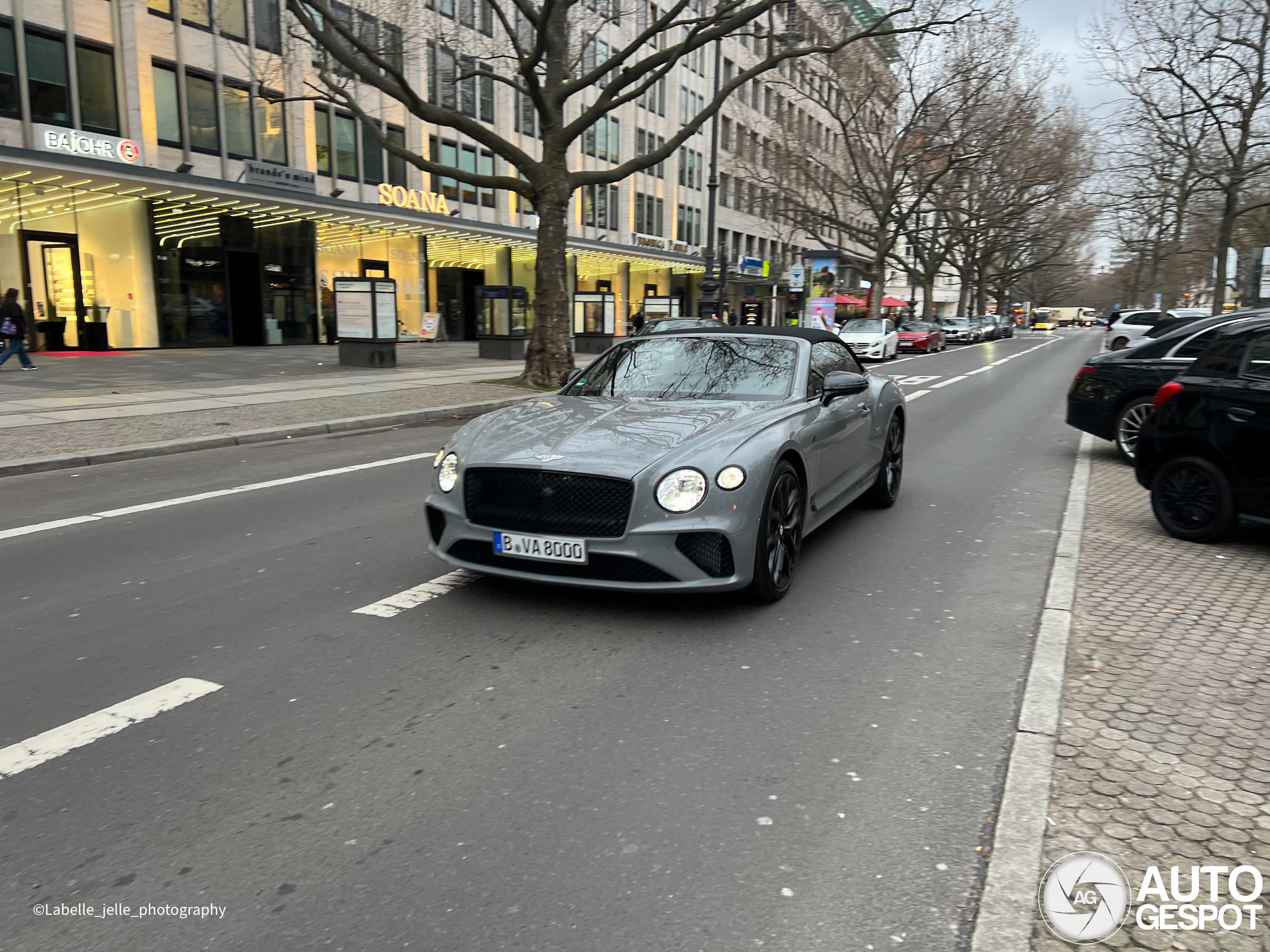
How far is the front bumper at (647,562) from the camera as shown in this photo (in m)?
4.53

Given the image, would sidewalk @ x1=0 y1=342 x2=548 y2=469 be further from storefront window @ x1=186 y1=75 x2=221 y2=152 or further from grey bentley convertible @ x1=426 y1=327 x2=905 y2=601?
grey bentley convertible @ x1=426 y1=327 x2=905 y2=601

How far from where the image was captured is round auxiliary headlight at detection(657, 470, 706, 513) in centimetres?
455

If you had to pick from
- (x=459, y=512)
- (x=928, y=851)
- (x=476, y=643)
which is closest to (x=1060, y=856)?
(x=928, y=851)

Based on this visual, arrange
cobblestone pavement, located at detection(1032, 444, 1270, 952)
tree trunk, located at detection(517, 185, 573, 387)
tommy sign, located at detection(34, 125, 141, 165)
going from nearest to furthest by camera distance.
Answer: cobblestone pavement, located at detection(1032, 444, 1270, 952)
tree trunk, located at detection(517, 185, 573, 387)
tommy sign, located at detection(34, 125, 141, 165)

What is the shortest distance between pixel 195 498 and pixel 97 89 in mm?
21796

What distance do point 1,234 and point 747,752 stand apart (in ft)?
84.8

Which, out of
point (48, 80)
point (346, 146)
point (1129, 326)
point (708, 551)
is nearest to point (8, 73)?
point (48, 80)

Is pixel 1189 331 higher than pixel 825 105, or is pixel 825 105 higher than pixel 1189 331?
pixel 825 105

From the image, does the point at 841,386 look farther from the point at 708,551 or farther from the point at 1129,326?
the point at 1129,326

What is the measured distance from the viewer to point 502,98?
38.9m

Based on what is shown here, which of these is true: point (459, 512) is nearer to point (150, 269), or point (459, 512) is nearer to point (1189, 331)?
point (1189, 331)

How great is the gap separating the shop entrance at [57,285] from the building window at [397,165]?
11631 mm

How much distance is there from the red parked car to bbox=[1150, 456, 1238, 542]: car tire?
33798 millimetres

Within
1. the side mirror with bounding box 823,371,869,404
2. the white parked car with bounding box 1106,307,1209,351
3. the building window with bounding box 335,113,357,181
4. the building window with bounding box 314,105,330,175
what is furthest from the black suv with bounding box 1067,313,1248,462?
the white parked car with bounding box 1106,307,1209,351
